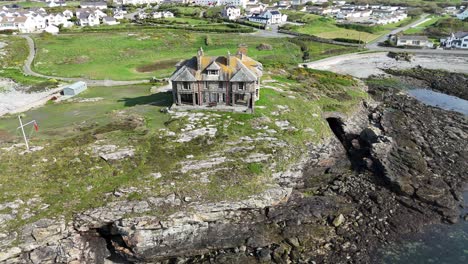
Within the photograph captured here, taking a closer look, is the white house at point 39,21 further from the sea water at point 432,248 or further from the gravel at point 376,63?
the sea water at point 432,248

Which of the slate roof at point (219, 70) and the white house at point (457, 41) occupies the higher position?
the slate roof at point (219, 70)

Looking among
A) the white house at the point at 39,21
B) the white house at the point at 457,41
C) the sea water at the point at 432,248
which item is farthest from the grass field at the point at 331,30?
the sea water at the point at 432,248

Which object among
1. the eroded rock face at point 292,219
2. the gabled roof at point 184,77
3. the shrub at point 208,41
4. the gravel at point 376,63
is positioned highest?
the gabled roof at point 184,77

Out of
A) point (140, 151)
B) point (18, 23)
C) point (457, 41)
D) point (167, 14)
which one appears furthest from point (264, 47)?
point (18, 23)

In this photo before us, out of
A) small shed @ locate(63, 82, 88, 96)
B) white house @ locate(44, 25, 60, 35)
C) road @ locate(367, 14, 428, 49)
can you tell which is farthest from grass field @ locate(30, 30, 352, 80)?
white house @ locate(44, 25, 60, 35)

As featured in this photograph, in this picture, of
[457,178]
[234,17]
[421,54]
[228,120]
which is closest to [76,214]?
[228,120]

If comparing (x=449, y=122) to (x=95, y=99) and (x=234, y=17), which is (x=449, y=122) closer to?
(x=95, y=99)
